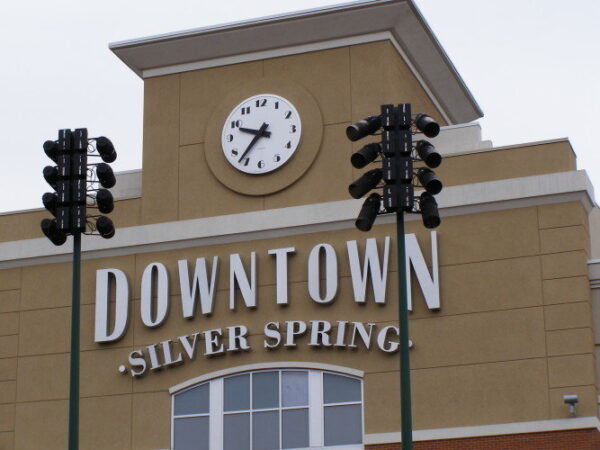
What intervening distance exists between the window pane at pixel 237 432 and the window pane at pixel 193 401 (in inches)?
34.1

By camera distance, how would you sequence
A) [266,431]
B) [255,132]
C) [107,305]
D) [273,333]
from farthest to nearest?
1. [255,132]
2. [107,305]
3. [273,333]
4. [266,431]

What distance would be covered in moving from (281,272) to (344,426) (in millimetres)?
4235

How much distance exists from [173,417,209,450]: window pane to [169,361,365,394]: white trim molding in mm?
875

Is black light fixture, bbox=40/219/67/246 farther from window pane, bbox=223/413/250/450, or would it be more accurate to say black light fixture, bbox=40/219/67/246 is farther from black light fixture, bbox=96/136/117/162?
window pane, bbox=223/413/250/450

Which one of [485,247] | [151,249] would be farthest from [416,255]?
[151,249]

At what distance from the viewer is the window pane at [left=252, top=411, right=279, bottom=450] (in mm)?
34188

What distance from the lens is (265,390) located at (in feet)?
114

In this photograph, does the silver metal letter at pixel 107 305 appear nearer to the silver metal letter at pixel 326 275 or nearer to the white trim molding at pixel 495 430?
the silver metal letter at pixel 326 275

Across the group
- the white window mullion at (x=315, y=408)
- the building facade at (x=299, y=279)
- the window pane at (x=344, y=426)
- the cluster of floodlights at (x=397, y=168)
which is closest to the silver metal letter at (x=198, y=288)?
the building facade at (x=299, y=279)

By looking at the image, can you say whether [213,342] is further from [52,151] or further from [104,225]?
[52,151]

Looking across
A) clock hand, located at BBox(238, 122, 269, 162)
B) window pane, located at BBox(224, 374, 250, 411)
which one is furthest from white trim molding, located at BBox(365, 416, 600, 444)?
clock hand, located at BBox(238, 122, 269, 162)

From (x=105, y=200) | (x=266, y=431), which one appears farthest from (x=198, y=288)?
(x=105, y=200)

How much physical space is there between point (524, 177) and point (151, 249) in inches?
392

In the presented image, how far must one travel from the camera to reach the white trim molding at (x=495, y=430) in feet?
104
